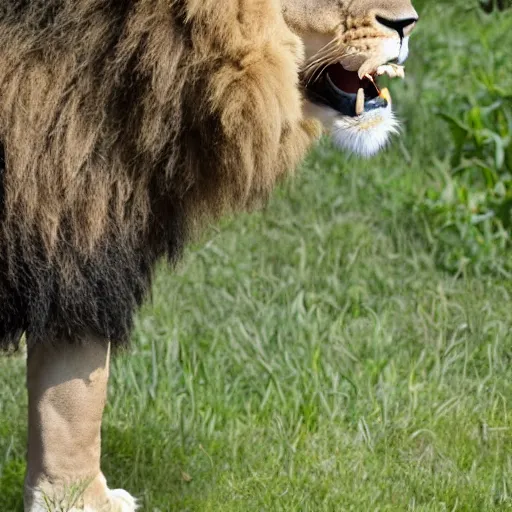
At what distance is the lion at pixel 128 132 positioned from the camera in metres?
2.08

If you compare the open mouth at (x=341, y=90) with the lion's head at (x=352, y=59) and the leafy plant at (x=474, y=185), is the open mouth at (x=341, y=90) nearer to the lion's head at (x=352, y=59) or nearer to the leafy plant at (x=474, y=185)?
the lion's head at (x=352, y=59)

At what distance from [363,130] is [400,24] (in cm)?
23

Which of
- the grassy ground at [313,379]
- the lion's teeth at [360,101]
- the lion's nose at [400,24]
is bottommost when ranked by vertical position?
the grassy ground at [313,379]

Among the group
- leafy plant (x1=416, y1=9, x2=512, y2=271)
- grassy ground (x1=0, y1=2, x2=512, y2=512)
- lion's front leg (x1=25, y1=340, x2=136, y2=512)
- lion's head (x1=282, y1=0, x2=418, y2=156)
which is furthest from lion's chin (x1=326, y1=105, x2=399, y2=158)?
leafy plant (x1=416, y1=9, x2=512, y2=271)

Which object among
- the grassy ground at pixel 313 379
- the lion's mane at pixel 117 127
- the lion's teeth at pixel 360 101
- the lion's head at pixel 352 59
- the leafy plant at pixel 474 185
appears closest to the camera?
the lion's mane at pixel 117 127

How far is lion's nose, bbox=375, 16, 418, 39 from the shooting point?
2330 mm

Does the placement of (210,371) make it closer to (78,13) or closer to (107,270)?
(107,270)

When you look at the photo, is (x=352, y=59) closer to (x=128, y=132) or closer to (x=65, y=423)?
(x=128, y=132)

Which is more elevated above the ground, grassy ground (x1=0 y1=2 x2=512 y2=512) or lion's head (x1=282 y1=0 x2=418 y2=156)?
lion's head (x1=282 y1=0 x2=418 y2=156)

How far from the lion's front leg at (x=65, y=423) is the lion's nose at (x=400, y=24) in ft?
2.73

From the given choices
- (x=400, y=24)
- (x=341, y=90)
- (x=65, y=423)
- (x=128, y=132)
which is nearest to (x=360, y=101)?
(x=341, y=90)

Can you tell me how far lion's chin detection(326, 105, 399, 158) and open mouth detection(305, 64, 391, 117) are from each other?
2cm

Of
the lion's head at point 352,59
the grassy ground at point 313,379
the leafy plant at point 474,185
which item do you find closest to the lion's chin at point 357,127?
the lion's head at point 352,59

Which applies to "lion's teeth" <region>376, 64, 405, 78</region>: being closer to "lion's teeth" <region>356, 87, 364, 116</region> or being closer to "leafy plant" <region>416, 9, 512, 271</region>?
"lion's teeth" <region>356, 87, 364, 116</region>
